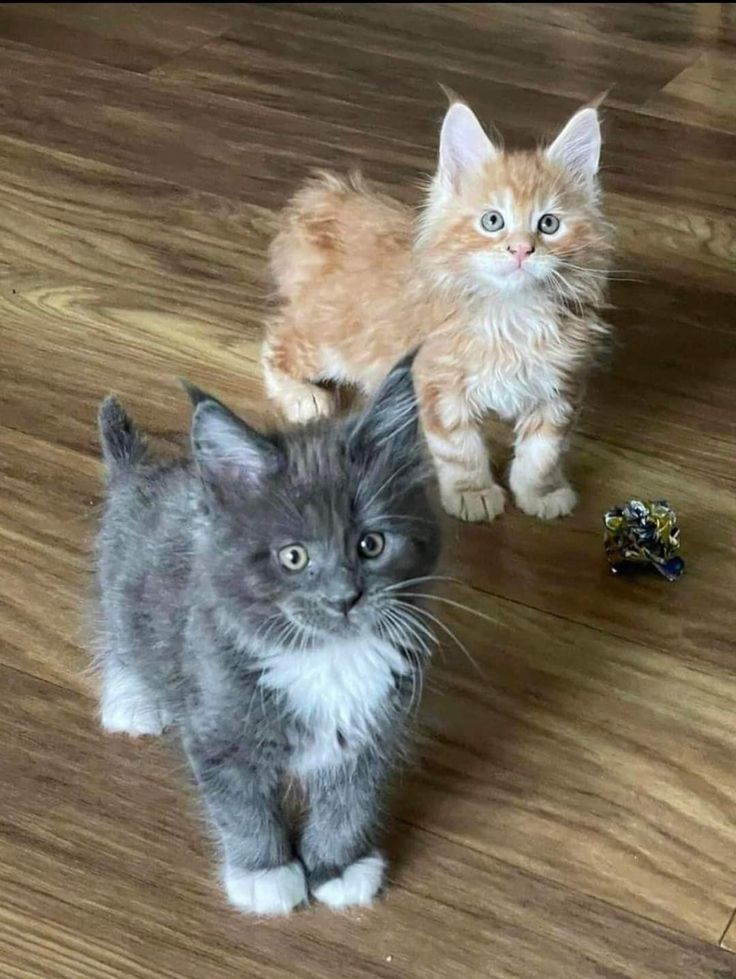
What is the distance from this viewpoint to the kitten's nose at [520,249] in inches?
58.1

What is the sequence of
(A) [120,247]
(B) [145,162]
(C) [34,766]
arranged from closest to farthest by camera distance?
(C) [34,766] < (A) [120,247] < (B) [145,162]

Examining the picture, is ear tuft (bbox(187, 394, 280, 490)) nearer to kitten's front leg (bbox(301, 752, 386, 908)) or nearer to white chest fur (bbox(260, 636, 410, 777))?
white chest fur (bbox(260, 636, 410, 777))

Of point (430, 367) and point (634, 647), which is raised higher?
point (430, 367)

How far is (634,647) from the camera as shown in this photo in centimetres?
144

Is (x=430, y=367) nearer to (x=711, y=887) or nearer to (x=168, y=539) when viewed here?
(x=168, y=539)

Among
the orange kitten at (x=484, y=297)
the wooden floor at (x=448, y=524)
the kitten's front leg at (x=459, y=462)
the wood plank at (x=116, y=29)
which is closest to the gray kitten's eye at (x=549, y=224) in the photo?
the orange kitten at (x=484, y=297)

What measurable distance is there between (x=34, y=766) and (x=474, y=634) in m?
0.47

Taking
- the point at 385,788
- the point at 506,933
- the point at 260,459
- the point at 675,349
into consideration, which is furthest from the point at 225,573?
the point at 675,349

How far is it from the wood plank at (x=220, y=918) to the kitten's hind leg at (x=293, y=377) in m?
0.64

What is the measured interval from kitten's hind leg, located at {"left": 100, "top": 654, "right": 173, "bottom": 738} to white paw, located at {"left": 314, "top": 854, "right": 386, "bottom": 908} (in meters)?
0.23

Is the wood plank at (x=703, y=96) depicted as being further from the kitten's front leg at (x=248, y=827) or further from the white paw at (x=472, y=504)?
the kitten's front leg at (x=248, y=827)

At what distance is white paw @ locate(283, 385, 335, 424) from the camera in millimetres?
1755

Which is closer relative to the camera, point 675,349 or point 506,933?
point 506,933

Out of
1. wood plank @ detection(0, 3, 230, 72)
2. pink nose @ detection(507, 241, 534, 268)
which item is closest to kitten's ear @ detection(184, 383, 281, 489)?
pink nose @ detection(507, 241, 534, 268)
